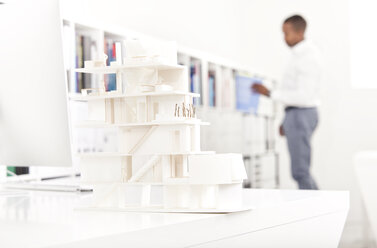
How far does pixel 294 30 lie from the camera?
3947mm

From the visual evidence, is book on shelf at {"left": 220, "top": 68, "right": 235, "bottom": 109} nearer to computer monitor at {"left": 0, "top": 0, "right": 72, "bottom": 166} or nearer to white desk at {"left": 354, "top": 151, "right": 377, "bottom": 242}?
white desk at {"left": 354, "top": 151, "right": 377, "bottom": 242}

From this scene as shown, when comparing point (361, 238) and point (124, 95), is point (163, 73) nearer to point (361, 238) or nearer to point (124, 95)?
point (124, 95)

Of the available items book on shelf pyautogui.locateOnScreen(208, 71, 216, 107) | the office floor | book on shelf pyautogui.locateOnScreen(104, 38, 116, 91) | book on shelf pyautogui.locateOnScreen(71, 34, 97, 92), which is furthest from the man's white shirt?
book on shelf pyautogui.locateOnScreen(71, 34, 97, 92)

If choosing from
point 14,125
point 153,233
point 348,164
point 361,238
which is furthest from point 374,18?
point 153,233

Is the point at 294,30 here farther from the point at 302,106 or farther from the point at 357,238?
the point at 357,238

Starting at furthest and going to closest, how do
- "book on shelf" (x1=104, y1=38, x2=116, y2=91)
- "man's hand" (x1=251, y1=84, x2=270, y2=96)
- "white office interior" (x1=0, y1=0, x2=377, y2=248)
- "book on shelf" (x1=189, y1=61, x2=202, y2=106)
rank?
"man's hand" (x1=251, y1=84, x2=270, y2=96) → "book on shelf" (x1=189, y1=61, x2=202, y2=106) → "book on shelf" (x1=104, y1=38, x2=116, y2=91) → "white office interior" (x1=0, y1=0, x2=377, y2=248)

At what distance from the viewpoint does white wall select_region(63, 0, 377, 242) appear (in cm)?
482

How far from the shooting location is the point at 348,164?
4.95 m

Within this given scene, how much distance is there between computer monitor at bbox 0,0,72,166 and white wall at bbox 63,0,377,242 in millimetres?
3107

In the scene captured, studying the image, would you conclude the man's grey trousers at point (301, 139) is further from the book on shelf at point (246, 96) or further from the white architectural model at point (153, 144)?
the white architectural model at point (153, 144)

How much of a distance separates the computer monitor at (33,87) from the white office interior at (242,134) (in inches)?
0.4

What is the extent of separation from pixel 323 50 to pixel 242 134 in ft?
4.29

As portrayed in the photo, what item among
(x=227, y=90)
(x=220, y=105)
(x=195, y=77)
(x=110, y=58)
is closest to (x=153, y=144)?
(x=110, y=58)

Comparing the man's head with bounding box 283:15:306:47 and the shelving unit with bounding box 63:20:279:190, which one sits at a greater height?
the man's head with bounding box 283:15:306:47
